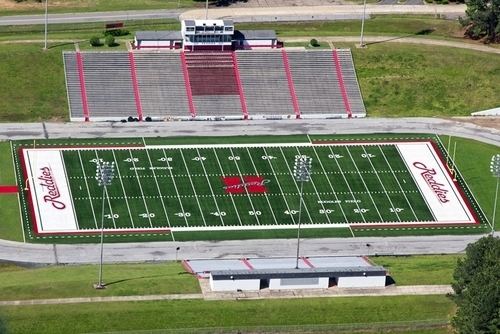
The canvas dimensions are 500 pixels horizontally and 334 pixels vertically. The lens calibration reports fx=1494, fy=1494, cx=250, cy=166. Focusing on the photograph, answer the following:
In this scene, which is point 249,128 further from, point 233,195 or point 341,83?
point 233,195

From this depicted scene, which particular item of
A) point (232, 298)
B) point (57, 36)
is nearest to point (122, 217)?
point (232, 298)

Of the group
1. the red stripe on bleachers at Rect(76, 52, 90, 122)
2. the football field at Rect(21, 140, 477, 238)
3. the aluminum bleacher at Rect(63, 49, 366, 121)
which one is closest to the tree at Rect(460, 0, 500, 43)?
the aluminum bleacher at Rect(63, 49, 366, 121)

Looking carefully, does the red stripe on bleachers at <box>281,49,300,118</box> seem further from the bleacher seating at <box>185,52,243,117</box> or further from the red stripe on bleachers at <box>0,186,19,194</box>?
the red stripe on bleachers at <box>0,186,19,194</box>

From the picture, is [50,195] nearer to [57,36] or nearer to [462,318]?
[57,36]

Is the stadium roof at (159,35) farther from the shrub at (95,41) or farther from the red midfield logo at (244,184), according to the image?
the red midfield logo at (244,184)

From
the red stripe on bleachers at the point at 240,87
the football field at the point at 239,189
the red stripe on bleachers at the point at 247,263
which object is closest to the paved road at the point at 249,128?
the red stripe on bleachers at the point at 240,87
